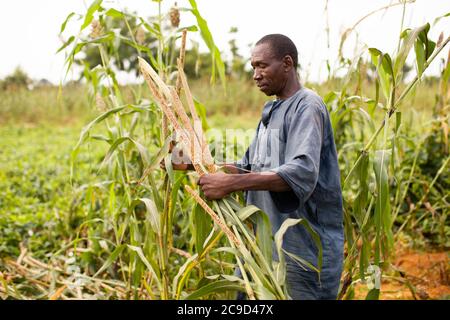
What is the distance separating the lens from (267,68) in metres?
1.43

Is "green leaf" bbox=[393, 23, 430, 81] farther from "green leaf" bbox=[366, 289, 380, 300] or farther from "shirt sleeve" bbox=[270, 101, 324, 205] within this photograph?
"green leaf" bbox=[366, 289, 380, 300]

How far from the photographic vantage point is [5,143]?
6992 mm

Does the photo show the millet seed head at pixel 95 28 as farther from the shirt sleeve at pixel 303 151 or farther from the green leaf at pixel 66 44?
the shirt sleeve at pixel 303 151

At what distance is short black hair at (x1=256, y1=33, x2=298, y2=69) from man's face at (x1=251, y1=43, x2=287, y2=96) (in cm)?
1

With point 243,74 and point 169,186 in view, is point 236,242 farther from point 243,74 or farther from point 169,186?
point 243,74

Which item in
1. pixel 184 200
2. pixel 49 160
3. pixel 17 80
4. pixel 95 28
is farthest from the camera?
pixel 17 80

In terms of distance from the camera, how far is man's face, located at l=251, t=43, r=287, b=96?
1.43 metres

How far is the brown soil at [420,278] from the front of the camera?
255cm

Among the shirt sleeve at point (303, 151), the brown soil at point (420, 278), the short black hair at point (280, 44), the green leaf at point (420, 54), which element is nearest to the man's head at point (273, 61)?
the short black hair at point (280, 44)

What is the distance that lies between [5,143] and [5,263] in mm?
4989

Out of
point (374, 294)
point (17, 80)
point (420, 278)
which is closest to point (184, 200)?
point (374, 294)

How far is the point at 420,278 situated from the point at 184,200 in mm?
1313

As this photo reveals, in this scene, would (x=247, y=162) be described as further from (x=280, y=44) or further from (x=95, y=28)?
(x=95, y=28)

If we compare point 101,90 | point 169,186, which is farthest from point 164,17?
point 169,186
